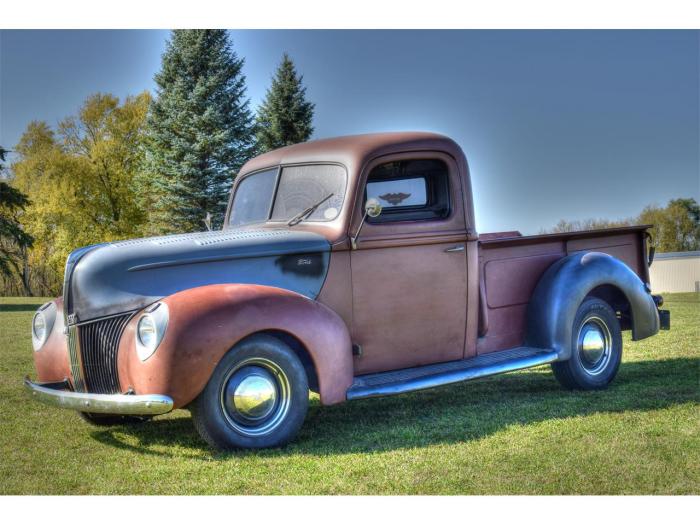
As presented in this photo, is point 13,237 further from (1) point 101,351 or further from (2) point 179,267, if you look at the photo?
(2) point 179,267

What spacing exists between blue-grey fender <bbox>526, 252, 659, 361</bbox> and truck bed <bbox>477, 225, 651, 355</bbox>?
9cm

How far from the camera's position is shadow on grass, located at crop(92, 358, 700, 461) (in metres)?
4.54

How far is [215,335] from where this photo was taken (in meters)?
4.13

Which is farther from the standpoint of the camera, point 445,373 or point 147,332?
point 445,373

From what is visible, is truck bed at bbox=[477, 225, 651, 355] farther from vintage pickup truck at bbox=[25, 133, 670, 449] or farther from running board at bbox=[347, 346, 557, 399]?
running board at bbox=[347, 346, 557, 399]

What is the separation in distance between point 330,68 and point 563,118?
6.57 feet

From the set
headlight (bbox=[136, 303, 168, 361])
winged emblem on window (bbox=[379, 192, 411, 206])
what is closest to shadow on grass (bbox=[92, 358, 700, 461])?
headlight (bbox=[136, 303, 168, 361])

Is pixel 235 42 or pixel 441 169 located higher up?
pixel 235 42

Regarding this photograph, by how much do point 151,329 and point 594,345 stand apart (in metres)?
3.60

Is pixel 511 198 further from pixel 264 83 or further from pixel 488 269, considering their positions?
pixel 264 83

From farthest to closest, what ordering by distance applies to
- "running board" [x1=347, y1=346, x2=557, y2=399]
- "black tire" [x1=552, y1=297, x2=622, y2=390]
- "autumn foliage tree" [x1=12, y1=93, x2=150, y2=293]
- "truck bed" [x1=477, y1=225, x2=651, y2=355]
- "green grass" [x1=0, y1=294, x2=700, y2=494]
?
"autumn foliage tree" [x1=12, y1=93, x2=150, y2=293] → "black tire" [x1=552, y1=297, x2=622, y2=390] → "truck bed" [x1=477, y1=225, x2=651, y2=355] → "running board" [x1=347, y1=346, x2=557, y2=399] → "green grass" [x1=0, y1=294, x2=700, y2=494]

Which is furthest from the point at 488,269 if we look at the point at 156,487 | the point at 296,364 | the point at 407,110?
the point at 156,487

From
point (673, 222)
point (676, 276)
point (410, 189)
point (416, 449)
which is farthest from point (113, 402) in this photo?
point (676, 276)

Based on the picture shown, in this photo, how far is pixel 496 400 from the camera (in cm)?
581
